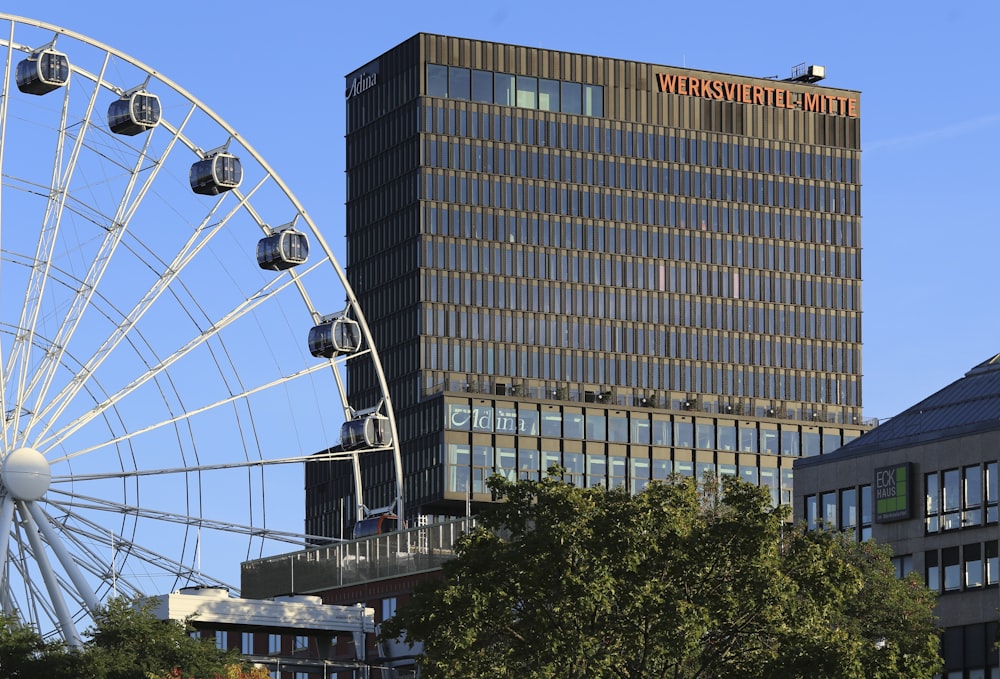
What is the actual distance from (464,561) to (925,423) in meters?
45.7

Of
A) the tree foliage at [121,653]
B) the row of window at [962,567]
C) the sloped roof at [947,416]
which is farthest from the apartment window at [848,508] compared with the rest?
the tree foliage at [121,653]

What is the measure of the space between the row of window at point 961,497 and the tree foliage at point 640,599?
32.8m

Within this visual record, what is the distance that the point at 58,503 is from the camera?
336 ft

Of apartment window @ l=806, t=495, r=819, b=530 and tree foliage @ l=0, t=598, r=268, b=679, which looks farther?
apartment window @ l=806, t=495, r=819, b=530

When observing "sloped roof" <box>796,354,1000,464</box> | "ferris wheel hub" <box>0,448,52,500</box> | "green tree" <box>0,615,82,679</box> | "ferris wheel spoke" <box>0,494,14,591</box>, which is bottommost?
"green tree" <box>0,615,82,679</box>

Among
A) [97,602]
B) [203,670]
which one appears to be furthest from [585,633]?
[97,602]

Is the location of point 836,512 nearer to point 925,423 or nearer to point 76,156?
point 925,423

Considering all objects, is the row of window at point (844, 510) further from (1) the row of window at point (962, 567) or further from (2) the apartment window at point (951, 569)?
(2) the apartment window at point (951, 569)

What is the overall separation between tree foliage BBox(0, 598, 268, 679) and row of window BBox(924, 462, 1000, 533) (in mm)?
33308

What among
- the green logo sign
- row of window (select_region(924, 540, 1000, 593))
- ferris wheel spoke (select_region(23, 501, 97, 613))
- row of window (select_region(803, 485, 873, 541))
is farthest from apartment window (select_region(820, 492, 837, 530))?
ferris wheel spoke (select_region(23, 501, 97, 613))

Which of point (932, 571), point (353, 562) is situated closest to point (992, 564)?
point (932, 571)

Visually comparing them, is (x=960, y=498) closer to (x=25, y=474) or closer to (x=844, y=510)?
(x=844, y=510)

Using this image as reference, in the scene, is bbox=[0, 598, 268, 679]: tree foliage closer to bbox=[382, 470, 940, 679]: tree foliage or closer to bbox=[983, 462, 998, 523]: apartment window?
bbox=[382, 470, 940, 679]: tree foliage

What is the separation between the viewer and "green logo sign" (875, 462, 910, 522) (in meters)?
112
